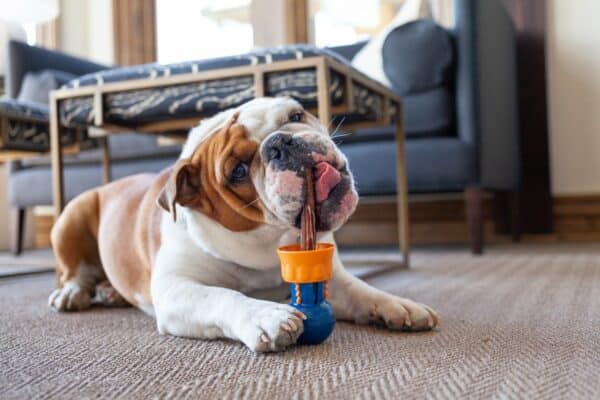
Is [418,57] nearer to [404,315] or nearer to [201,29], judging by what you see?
[404,315]

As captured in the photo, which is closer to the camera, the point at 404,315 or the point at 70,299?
the point at 404,315

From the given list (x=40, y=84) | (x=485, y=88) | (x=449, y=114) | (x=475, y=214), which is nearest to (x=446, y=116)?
(x=449, y=114)

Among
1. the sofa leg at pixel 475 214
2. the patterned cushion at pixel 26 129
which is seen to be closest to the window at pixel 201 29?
the patterned cushion at pixel 26 129

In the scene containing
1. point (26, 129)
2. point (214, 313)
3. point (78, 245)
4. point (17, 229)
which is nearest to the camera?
point (214, 313)

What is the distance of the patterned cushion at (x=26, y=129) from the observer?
1.89 metres

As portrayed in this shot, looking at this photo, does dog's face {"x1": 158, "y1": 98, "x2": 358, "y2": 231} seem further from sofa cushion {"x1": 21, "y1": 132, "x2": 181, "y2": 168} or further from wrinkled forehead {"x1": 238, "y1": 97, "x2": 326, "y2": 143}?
sofa cushion {"x1": 21, "y1": 132, "x2": 181, "y2": 168}

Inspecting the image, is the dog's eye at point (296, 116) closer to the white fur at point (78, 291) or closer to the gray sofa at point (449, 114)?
the white fur at point (78, 291)

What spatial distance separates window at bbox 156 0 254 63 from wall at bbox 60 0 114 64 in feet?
1.18

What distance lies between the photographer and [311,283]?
0.83m

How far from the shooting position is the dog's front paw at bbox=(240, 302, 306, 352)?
2.63 feet

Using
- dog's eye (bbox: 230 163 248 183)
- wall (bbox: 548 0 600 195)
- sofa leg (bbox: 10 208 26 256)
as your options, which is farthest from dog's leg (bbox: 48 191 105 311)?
wall (bbox: 548 0 600 195)

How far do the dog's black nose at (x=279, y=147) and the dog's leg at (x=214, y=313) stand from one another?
0.20 m

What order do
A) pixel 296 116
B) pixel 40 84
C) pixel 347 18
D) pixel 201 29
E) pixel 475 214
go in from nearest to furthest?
pixel 296 116 → pixel 475 214 → pixel 40 84 → pixel 347 18 → pixel 201 29

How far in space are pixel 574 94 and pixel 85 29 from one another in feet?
9.75
